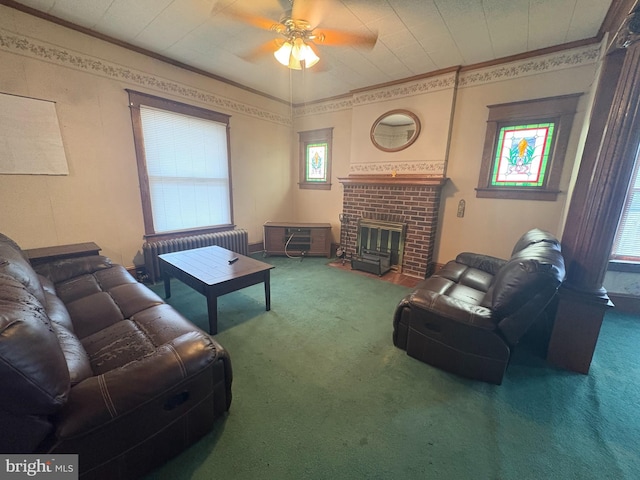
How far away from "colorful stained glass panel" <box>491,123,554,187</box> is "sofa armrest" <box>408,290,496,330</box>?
7.10 ft

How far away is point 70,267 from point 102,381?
183cm

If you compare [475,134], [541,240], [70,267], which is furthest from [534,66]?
[70,267]

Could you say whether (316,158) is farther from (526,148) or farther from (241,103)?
(526,148)

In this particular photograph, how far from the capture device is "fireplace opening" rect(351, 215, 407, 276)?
375 cm

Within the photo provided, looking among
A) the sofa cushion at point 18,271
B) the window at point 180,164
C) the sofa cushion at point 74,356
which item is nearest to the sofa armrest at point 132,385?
the sofa cushion at point 74,356

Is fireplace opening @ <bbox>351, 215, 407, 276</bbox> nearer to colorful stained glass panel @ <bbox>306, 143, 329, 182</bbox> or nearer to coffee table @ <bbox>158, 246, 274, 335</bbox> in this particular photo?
colorful stained glass panel @ <bbox>306, 143, 329, 182</bbox>

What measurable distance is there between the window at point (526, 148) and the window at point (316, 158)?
2.43 meters

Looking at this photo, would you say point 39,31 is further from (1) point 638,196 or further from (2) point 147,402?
(1) point 638,196

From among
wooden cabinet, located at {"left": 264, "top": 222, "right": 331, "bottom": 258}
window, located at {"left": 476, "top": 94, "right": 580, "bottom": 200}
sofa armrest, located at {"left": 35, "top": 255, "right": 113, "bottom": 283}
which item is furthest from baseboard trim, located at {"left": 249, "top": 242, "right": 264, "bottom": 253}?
window, located at {"left": 476, "top": 94, "right": 580, "bottom": 200}

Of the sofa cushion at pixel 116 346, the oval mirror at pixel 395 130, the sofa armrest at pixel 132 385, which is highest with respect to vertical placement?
the oval mirror at pixel 395 130

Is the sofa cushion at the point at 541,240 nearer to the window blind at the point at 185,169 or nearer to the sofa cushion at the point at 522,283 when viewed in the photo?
the sofa cushion at the point at 522,283

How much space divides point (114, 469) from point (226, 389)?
0.50 metres

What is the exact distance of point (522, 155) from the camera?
3.02 metres

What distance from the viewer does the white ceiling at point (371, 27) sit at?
2.08 metres
